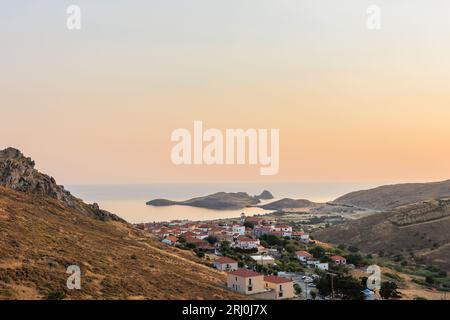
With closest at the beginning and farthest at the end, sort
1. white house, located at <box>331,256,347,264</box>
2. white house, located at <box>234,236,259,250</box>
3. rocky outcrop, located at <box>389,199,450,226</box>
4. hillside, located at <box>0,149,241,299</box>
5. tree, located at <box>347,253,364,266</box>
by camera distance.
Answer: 1. hillside, located at <box>0,149,241,299</box>
2. white house, located at <box>331,256,347,264</box>
3. tree, located at <box>347,253,364,266</box>
4. white house, located at <box>234,236,259,250</box>
5. rocky outcrop, located at <box>389,199,450,226</box>

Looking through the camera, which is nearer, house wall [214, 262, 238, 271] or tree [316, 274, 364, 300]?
tree [316, 274, 364, 300]

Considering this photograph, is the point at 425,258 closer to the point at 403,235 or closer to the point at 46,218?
the point at 403,235

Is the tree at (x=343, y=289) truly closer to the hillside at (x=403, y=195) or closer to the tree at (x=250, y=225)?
the tree at (x=250, y=225)

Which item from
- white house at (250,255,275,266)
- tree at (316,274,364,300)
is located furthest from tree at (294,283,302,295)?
white house at (250,255,275,266)

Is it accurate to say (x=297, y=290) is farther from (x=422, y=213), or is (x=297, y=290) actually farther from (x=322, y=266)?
(x=422, y=213)

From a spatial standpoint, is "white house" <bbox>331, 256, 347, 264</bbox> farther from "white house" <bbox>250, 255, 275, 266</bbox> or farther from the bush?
the bush

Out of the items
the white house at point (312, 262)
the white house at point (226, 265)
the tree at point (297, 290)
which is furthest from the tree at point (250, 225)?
the tree at point (297, 290)

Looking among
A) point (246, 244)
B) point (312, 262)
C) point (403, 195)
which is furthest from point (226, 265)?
point (403, 195)
